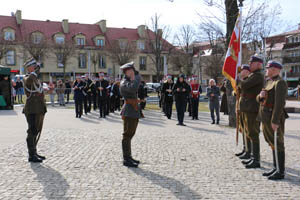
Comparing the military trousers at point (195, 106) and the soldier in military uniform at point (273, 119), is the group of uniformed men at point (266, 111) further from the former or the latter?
the military trousers at point (195, 106)

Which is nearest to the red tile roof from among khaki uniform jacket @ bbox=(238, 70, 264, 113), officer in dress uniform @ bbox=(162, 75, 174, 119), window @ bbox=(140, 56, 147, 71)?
window @ bbox=(140, 56, 147, 71)

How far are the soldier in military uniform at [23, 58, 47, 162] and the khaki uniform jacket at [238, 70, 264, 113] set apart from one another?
Answer: 4.02 meters

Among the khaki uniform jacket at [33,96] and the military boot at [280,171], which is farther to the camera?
the khaki uniform jacket at [33,96]

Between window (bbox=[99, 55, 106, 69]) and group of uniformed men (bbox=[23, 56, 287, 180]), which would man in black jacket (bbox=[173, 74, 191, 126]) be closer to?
group of uniformed men (bbox=[23, 56, 287, 180])

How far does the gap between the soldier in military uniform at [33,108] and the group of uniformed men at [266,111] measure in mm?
4034

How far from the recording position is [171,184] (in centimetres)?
523

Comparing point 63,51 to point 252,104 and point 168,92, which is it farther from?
point 252,104

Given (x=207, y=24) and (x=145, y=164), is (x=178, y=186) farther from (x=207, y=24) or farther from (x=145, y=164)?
(x=207, y=24)

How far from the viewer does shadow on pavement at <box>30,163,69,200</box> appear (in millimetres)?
4762

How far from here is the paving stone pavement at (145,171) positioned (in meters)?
4.82

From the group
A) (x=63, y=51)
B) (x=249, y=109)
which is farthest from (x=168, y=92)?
(x=63, y=51)

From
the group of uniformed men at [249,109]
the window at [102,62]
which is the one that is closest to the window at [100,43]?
the window at [102,62]

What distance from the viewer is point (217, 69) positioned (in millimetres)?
47719

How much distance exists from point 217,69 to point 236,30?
39414mm
